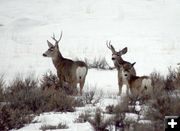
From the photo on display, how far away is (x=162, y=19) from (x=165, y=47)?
542 cm

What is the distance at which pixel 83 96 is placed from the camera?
1096 cm

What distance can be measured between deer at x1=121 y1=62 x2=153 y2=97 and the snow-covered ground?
3.11ft

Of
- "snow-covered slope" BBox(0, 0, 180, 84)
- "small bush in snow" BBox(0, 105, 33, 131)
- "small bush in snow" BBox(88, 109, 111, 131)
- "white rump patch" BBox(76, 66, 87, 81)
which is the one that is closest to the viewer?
"small bush in snow" BBox(88, 109, 111, 131)

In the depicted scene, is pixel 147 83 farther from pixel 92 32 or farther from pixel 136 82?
pixel 92 32

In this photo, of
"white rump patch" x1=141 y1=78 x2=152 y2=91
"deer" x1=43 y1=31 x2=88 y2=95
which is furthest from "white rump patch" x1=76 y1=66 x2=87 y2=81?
"white rump patch" x1=141 y1=78 x2=152 y2=91

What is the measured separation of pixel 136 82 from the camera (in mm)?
11953

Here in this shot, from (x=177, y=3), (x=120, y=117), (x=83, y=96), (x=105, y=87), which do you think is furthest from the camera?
(x=177, y=3)

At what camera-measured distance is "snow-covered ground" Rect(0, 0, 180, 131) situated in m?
16.3

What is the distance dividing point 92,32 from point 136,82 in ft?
33.2

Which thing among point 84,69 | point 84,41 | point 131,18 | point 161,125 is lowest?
point 161,125

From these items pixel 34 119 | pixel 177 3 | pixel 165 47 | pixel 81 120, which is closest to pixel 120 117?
pixel 81 120

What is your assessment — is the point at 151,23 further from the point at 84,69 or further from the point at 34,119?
the point at 34,119

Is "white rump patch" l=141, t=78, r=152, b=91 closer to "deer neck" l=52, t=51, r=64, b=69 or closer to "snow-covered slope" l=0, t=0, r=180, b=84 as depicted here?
"deer neck" l=52, t=51, r=64, b=69

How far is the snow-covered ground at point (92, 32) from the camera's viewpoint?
1634cm
